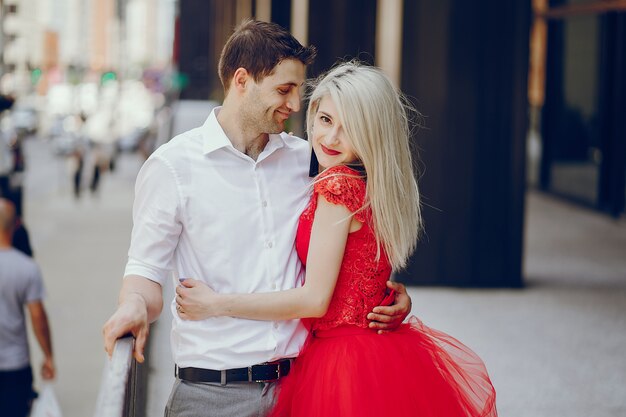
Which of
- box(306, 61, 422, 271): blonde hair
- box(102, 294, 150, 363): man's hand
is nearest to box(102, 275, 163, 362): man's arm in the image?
box(102, 294, 150, 363): man's hand

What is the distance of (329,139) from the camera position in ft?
→ 9.33

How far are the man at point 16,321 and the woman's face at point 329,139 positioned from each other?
16.1 ft

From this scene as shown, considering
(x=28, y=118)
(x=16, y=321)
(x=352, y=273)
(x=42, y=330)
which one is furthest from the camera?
(x=28, y=118)

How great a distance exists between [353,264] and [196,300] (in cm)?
46

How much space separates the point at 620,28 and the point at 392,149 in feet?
42.4

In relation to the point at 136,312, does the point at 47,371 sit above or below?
below

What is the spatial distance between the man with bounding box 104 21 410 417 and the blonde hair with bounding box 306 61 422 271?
0.16 m

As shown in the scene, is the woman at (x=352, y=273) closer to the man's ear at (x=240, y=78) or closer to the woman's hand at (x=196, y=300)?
the woman's hand at (x=196, y=300)

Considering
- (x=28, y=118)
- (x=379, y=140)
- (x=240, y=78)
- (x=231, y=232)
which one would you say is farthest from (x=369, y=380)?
(x=28, y=118)

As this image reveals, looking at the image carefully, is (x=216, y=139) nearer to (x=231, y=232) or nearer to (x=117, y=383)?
(x=231, y=232)

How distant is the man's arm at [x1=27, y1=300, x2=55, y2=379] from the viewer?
7.55 m

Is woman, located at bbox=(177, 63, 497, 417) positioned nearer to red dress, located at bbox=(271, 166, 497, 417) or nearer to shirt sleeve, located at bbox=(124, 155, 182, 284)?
red dress, located at bbox=(271, 166, 497, 417)

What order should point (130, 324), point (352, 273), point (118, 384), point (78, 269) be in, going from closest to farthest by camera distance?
point (118, 384), point (130, 324), point (352, 273), point (78, 269)

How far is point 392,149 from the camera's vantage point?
2.82 metres
